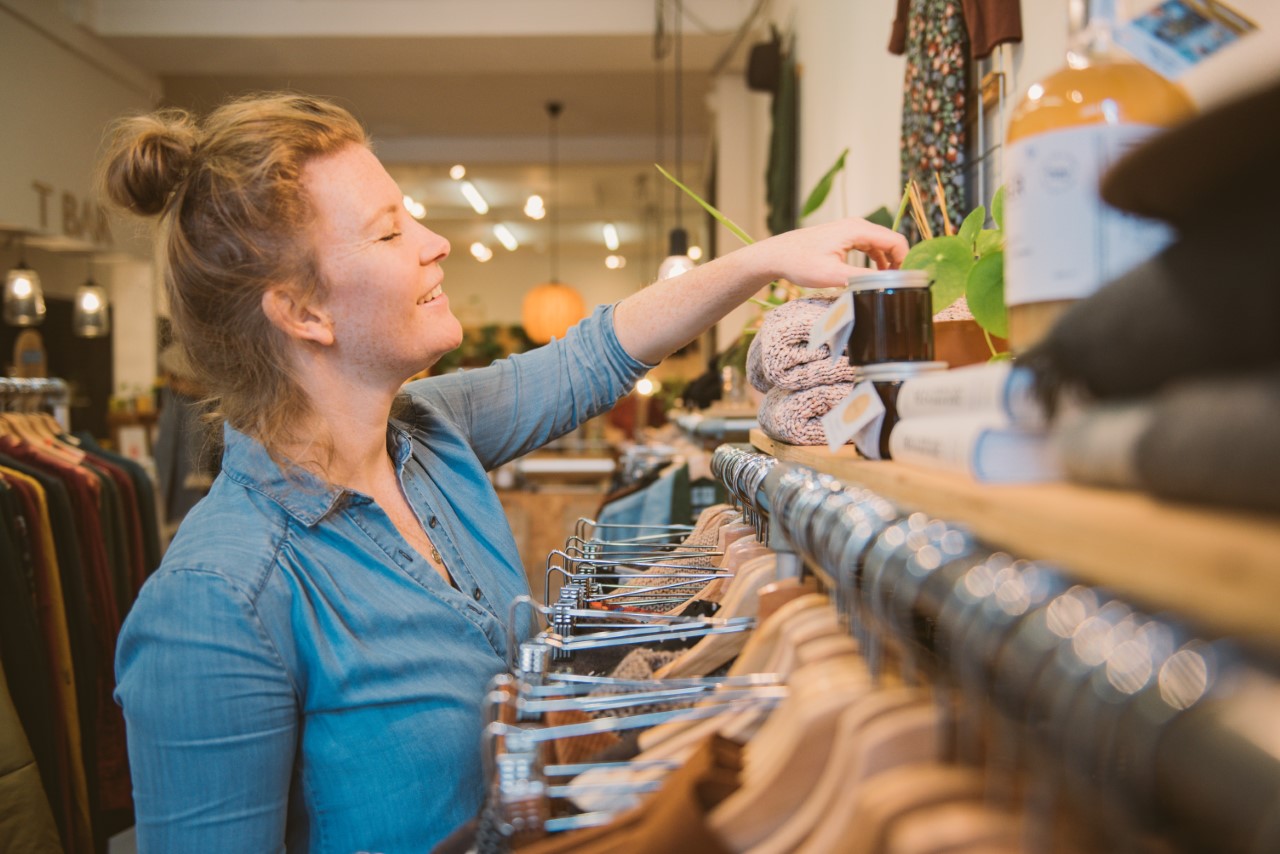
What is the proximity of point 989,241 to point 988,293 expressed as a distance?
0.15 meters

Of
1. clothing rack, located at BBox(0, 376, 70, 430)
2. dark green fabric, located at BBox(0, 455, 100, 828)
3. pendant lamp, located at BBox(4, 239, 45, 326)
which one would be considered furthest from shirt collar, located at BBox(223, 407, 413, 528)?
pendant lamp, located at BBox(4, 239, 45, 326)

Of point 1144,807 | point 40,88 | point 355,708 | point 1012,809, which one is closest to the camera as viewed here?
point 1144,807

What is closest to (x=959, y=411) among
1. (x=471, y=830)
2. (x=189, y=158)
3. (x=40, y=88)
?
(x=471, y=830)

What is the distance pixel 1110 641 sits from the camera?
460 millimetres

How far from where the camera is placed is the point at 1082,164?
24.6 inches

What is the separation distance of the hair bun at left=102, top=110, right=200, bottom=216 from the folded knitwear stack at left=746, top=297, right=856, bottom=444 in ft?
2.88

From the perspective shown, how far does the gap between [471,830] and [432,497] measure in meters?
0.70

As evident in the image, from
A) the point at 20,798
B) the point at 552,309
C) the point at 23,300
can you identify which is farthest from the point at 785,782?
the point at 552,309

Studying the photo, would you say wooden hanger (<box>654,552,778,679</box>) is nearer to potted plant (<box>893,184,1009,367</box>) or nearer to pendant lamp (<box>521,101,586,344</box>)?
potted plant (<box>893,184,1009,367</box>)

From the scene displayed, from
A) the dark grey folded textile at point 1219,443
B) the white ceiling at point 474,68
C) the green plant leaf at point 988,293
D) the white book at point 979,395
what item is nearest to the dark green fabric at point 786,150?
the white ceiling at point 474,68

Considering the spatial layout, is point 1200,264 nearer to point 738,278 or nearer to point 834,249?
point 834,249

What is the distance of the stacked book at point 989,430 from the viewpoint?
537mm

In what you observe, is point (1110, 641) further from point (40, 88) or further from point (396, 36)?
point (40, 88)

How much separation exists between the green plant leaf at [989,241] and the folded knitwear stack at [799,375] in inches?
8.1
